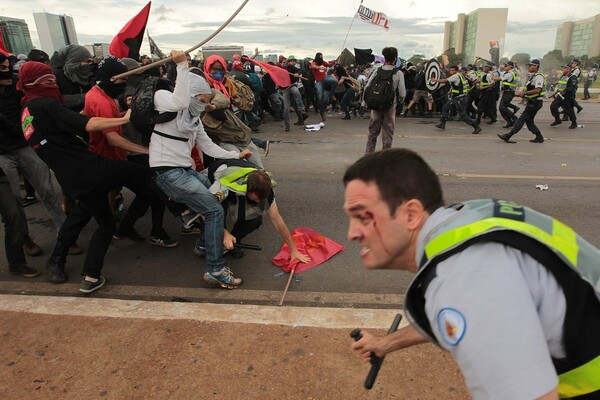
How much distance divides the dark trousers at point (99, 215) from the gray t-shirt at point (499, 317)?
3157 mm

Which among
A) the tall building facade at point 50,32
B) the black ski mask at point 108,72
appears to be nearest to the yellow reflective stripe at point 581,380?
the black ski mask at point 108,72

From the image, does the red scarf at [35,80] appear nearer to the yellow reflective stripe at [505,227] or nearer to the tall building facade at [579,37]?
the yellow reflective stripe at [505,227]

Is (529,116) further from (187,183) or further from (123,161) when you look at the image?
(123,161)

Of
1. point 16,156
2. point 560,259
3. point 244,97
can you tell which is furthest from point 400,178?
point 244,97

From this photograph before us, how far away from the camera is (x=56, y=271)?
3668 mm

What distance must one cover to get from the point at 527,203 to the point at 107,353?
194 inches

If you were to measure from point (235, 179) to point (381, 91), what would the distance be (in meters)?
4.06

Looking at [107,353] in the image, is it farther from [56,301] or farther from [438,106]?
[438,106]

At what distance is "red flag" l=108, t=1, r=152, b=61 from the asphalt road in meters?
1.92

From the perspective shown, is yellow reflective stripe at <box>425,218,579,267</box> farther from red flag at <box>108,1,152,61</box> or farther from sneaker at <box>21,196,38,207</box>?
sneaker at <box>21,196,38,207</box>

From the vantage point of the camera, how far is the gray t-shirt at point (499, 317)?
31.2 inches

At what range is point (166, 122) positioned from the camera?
333 cm

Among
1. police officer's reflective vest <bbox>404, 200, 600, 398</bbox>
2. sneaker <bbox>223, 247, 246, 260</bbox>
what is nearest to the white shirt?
sneaker <bbox>223, 247, 246, 260</bbox>

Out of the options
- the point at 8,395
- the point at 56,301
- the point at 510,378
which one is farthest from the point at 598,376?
the point at 56,301
